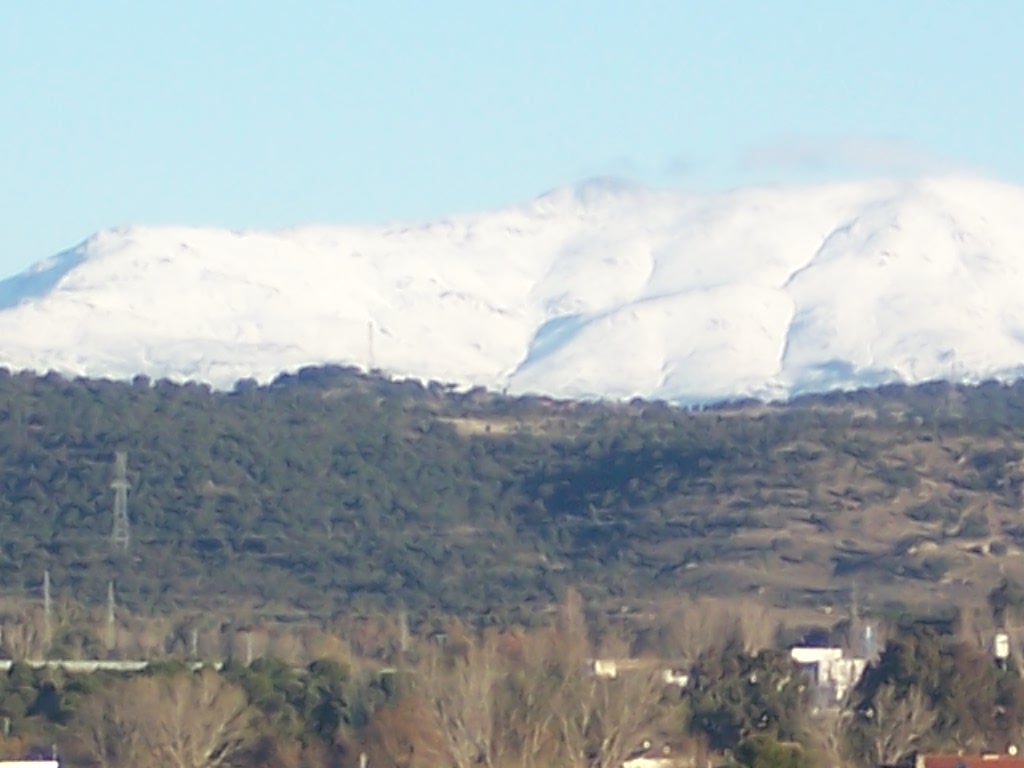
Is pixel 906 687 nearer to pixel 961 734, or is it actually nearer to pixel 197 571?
pixel 961 734

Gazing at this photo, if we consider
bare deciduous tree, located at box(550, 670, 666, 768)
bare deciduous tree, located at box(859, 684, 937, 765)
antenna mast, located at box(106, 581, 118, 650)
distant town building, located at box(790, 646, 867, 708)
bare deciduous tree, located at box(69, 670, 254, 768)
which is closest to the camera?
bare deciduous tree, located at box(550, 670, 666, 768)

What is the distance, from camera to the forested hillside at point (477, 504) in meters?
92.9

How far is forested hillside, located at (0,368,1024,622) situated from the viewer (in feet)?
305

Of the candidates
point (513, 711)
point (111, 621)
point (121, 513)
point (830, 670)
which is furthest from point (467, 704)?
point (121, 513)

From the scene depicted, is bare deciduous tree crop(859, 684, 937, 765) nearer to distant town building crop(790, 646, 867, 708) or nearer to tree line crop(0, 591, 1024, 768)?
tree line crop(0, 591, 1024, 768)

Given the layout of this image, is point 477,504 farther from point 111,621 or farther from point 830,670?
point 830,670

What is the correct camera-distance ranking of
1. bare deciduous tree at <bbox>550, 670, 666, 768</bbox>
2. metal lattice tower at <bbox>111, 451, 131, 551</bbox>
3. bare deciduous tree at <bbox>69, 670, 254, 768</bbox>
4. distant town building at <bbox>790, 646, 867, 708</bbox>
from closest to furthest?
bare deciduous tree at <bbox>550, 670, 666, 768</bbox> → bare deciduous tree at <bbox>69, 670, 254, 768</bbox> → distant town building at <bbox>790, 646, 867, 708</bbox> → metal lattice tower at <bbox>111, 451, 131, 551</bbox>

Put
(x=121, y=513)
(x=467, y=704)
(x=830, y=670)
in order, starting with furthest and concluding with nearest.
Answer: (x=121, y=513) → (x=830, y=670) → (x=467, y=704)

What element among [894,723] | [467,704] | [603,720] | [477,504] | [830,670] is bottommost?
[830,670]

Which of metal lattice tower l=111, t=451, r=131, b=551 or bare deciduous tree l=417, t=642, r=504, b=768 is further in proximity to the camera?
metal lattice tower l=111, t=451, r=131, b=551

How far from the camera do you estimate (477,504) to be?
106375 millimetres

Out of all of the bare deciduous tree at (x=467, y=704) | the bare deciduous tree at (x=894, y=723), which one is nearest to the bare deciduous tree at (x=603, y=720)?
→ the bare deciduous tree at (x=467, y=704)

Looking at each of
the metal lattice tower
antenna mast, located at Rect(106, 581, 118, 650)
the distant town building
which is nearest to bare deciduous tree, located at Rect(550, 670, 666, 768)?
the distant town building

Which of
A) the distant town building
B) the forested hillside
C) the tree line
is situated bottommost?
the distant town building
